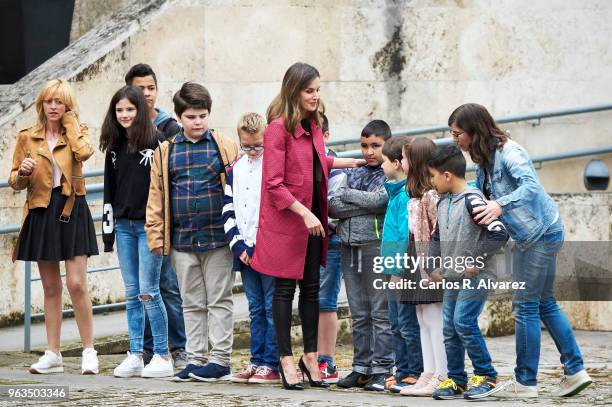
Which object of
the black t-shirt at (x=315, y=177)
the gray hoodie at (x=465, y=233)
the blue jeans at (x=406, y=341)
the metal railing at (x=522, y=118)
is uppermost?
the metal railing at (x=522, y=118)

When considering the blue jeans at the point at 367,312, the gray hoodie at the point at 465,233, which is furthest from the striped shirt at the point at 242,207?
the gray hoodie at the point at 465,233

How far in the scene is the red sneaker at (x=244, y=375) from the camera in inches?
318

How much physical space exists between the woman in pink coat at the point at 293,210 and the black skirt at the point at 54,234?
1336 millimetres

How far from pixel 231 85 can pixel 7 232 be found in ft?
8.39

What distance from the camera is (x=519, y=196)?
23.7 feet

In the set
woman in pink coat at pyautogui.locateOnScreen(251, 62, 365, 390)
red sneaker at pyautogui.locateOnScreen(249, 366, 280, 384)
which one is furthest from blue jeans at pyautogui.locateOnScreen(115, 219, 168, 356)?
woman in pink coat at pyautogui.locateOnScreen(251, 62, 365, 390)

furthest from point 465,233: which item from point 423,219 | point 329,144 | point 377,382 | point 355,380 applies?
point 329,144

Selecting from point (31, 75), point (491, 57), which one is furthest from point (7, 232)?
point (491, 57)

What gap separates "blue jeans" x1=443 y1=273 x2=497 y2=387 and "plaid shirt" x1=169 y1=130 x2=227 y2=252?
5.00 ft

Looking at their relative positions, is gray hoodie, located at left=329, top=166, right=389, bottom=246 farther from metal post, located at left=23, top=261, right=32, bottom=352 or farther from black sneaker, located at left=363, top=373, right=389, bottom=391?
metal post, located at left=23, top=261, right=32, bottom=352

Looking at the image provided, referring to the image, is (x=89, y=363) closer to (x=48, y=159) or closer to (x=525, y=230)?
(x=48, y=159)

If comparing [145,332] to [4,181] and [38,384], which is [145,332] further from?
[4,181]

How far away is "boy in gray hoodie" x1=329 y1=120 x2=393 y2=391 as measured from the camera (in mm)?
7938

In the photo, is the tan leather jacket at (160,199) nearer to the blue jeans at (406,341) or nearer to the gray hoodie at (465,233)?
the blue jeans at (406,341)
